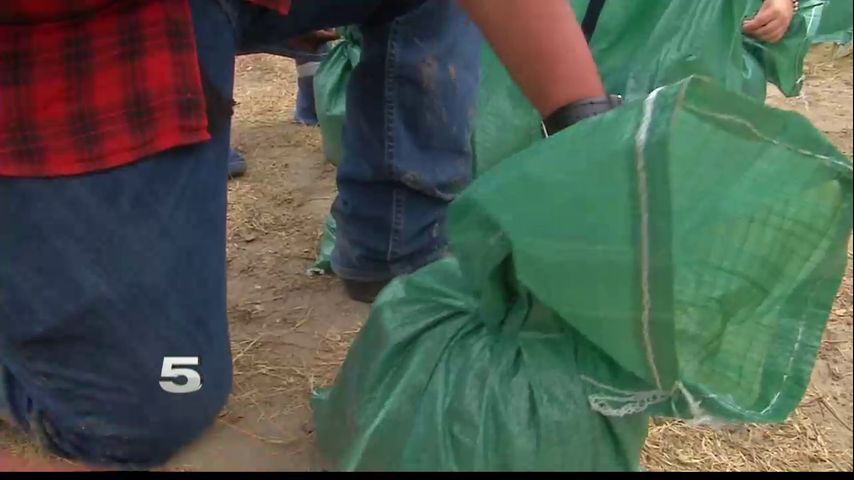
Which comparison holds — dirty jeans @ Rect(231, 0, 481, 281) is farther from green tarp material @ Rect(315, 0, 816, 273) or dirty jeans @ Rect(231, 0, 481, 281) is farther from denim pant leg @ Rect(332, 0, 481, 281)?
green tarp material @ Rect(315, 0, 816, 273)

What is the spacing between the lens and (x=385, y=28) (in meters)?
1.20

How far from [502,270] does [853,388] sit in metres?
0.66

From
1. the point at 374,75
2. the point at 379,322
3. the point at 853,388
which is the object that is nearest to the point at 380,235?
the point at 374,75

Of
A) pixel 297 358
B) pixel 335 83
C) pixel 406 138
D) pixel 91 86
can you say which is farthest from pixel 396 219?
pixel 91 86

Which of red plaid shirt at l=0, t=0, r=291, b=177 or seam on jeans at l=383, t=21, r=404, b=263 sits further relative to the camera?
seam on jeans at l=383, t=21, r=404, b=263

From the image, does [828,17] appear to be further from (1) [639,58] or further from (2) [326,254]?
(2) [326,254]

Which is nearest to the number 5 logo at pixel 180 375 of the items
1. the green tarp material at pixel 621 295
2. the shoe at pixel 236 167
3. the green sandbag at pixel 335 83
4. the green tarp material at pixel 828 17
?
the green tarp material at pixel 621 295

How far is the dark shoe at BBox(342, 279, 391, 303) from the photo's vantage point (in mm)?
1316

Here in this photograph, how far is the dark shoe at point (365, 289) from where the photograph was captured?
1316mm

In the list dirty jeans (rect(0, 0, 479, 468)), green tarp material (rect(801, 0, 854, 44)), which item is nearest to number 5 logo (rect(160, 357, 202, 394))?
dirty jeans (rect(0, 0, 479, 468))

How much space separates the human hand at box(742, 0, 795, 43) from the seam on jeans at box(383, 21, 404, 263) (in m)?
0.62

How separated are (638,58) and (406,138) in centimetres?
32

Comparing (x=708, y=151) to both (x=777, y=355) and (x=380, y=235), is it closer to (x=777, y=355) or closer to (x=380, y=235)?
(x=777, y=355)

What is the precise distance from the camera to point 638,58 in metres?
1.13
